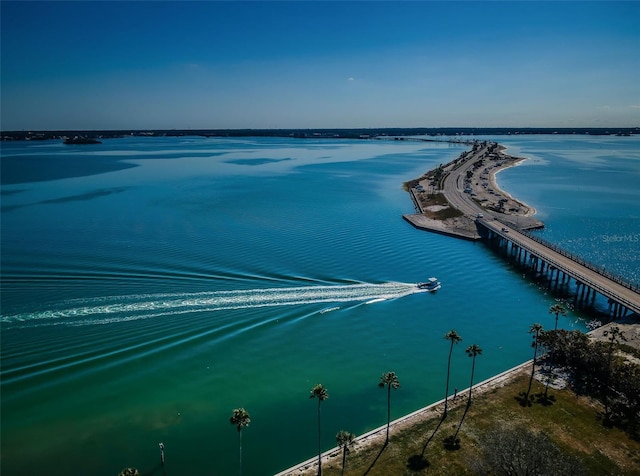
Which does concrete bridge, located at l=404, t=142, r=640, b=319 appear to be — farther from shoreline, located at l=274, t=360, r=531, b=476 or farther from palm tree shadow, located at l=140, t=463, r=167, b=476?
palm tree shadow, located at l=140, t=463, r=167, b=476

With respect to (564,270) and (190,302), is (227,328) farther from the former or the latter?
(564,270)

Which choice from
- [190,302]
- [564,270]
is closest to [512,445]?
[190,302]

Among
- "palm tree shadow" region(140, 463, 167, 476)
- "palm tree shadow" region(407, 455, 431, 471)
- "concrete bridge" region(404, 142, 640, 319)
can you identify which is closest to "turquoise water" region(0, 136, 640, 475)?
"palm tree shadow" region(140, 463, 167, 476)

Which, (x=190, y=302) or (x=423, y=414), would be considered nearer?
(x=423, y=414)

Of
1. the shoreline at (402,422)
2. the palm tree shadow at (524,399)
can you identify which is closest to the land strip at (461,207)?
the shoreline at (402,422)

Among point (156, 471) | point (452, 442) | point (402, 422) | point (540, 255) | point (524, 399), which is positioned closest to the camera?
point (156, 471)

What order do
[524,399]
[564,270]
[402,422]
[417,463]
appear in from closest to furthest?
[417,463] → [402,422] → [524,399] → [564,270]
